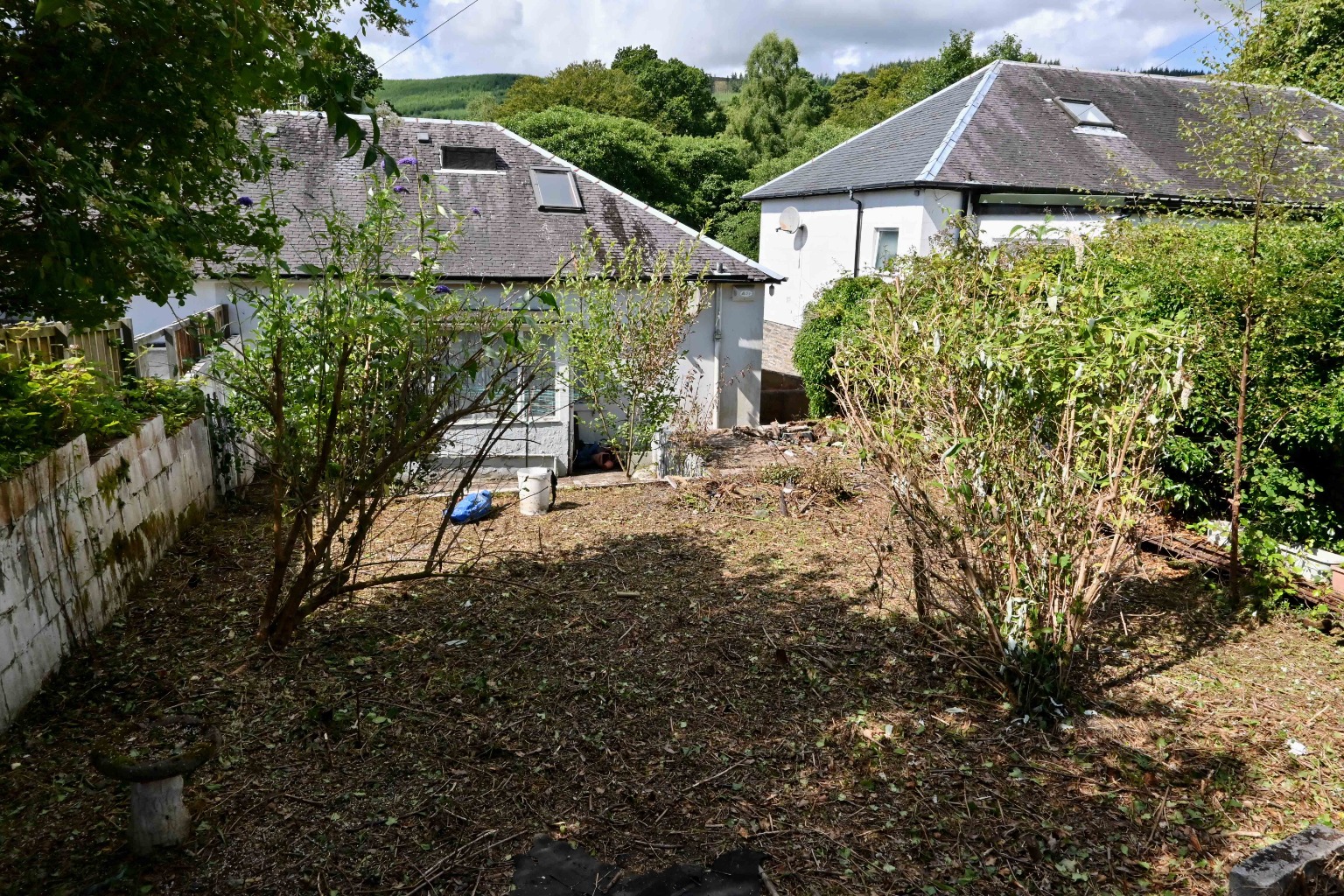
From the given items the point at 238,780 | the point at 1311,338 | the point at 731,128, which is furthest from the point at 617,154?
the point at 238,780

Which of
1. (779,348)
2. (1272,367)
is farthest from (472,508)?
(779,348)

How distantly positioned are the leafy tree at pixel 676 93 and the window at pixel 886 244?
90.2 ft

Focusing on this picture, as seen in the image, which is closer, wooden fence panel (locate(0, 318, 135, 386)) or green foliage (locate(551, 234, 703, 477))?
wooden fence panel (locate(0, 318, 135, 386))

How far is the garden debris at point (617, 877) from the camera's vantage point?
3123mm

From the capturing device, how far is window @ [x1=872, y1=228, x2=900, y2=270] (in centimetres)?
1769

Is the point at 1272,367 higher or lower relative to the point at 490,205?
lower

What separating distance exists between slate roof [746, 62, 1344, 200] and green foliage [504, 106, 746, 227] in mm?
12256

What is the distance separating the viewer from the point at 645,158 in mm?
31578

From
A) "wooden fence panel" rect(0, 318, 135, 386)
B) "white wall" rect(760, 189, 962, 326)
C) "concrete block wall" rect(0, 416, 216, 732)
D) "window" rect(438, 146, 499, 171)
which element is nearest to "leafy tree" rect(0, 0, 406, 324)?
"wooden fence panel" rect(0, 318, 135, 386)

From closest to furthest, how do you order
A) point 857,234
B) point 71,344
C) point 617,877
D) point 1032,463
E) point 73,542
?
point 617,877 → point 1032,463 → point 73,542 → point 71,344 → point 857,234

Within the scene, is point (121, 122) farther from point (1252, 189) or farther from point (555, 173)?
point (555, 173)

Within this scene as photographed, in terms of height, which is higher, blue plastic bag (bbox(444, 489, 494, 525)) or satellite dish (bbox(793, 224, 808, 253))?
satellite dish (bbox(793, 224, 808, 253))

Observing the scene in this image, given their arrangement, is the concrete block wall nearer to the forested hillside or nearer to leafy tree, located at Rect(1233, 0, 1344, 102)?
leafy tree, located at Rect(1233, 0, 1344, 102)

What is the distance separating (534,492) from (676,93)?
Answer: 43.0m
